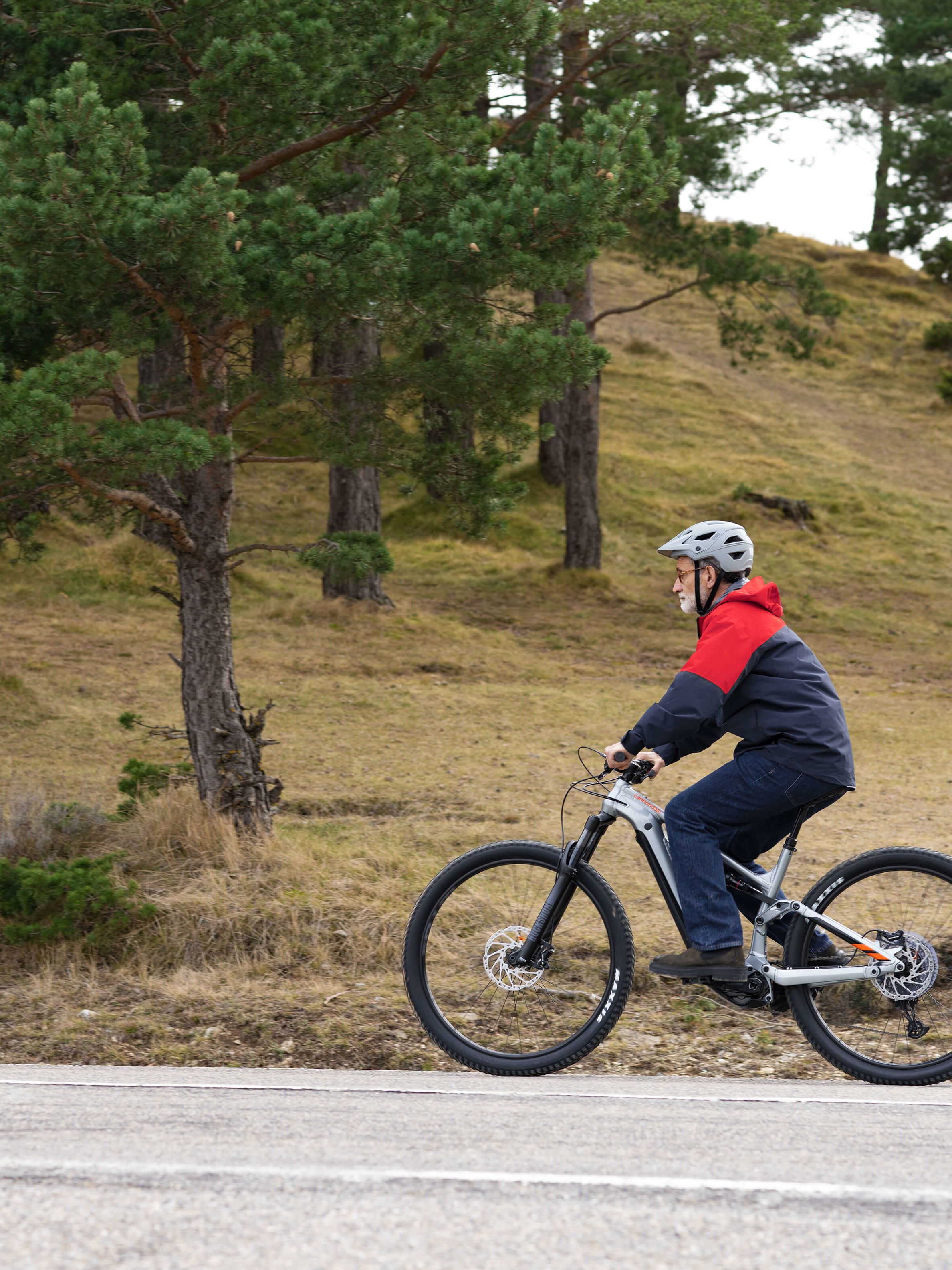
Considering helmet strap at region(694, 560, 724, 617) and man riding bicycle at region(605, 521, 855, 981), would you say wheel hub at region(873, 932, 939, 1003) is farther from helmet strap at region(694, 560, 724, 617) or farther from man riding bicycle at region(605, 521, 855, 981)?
helmet strap at region(694, 560, 724, 617)

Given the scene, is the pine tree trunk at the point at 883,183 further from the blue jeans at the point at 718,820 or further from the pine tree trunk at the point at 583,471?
the blue jeans at the point at 718,820

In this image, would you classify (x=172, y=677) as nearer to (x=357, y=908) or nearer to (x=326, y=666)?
(x=326, y=666)

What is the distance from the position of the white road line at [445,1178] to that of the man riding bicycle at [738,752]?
1.23 metres

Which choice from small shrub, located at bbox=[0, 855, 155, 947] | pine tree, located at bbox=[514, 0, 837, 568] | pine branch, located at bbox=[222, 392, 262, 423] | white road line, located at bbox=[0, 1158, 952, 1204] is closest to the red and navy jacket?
white road line, located at bbox=[0, 1158, 952, 1204]

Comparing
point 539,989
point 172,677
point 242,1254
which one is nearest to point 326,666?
point 172,677

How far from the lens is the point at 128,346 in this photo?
787 cm

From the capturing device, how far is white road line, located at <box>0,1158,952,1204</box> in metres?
3.79

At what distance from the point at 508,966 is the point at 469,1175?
4.54 feet

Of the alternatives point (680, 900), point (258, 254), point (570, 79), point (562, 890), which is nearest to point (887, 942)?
point (680, 900)

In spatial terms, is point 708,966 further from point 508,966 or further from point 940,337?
point 940,337

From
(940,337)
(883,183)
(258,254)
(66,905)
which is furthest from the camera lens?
(940,337)

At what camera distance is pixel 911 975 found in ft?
16.7

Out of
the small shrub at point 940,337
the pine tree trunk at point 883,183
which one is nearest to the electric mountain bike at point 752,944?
Answer: the pine tree trunk at point 883,183

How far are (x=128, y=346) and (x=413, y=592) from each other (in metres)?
13.1
